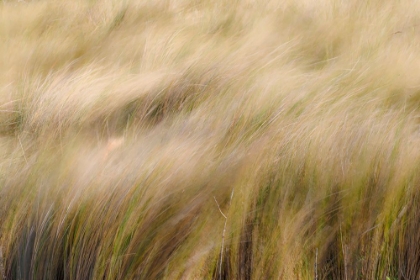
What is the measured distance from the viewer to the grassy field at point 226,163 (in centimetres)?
119

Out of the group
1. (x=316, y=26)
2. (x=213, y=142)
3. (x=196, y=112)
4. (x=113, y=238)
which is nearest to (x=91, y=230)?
(x=113, y=238)

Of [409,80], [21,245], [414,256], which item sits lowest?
[21,245]

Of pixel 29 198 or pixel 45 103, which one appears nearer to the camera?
pixel 29 198

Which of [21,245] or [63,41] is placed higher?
[63,41]

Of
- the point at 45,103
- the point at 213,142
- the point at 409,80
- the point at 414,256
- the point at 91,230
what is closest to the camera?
the point at 414,256

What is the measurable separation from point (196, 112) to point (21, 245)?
2.16ft

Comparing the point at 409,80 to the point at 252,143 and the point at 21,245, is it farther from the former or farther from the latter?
the point at 21,245

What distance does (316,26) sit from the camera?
2.11m

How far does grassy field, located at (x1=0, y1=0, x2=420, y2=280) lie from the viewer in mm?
1188

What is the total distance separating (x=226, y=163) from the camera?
1309 mm

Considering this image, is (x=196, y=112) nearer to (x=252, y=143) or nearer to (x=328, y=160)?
(x=252, y=143)

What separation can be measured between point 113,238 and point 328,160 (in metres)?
0.58

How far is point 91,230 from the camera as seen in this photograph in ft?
4.22

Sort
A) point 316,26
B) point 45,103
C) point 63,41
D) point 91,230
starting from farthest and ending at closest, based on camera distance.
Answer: point 63,41
point 316,26
point 45,103
point 91,230
